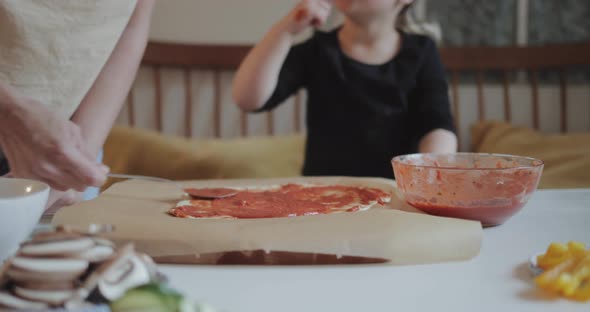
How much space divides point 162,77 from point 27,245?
1.72 m

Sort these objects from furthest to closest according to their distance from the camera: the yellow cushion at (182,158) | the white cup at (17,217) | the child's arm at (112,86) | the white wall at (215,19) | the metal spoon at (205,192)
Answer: the white wall at (215,19) < the yellow cushion at (182,158) < the child's arm at (112,86) < the metal spoon at (205,192) < the white cup at (17,217)

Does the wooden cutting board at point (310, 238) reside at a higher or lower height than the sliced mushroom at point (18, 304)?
lower

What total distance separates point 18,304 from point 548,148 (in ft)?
5.38

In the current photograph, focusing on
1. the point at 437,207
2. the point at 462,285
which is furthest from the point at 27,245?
the point at 437,207

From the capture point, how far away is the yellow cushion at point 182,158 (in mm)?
1702

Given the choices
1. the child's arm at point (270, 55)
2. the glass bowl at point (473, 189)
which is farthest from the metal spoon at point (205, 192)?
the child's arm at point (270, 55)

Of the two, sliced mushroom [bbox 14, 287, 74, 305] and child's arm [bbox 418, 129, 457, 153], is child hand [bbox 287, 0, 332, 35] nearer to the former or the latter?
child's arm [bbox 418, 129, 457, 153]

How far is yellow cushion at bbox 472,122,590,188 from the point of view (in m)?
1.50

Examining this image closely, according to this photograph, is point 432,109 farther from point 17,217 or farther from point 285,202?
point 17,217

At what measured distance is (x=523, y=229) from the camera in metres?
0.62

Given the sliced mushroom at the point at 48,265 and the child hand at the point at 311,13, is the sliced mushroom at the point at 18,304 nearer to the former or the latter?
the sliced mushroom at the point at 48,265

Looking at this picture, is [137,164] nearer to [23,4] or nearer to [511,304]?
[23,4]

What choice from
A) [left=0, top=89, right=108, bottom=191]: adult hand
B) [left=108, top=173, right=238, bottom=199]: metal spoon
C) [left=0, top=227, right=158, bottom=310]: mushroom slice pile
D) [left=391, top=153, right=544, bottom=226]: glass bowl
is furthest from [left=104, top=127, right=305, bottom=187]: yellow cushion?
[left=0, top=227, right=158, bottom=310]: mushroom slice pile

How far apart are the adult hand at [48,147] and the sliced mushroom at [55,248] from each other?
29cm
